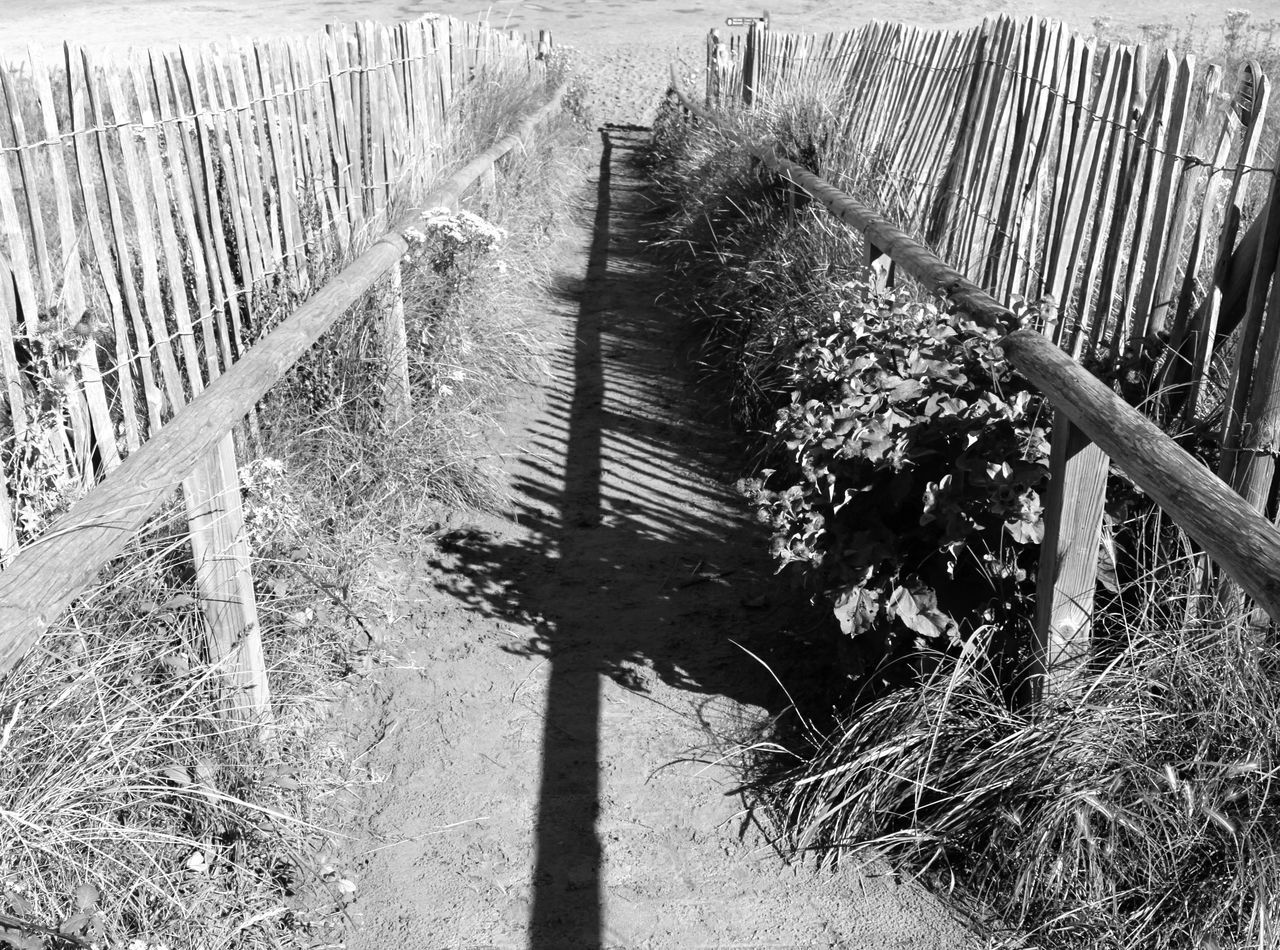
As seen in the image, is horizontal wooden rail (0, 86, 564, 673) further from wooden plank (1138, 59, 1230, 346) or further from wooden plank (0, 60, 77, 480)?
wooden plank (1138, 59, 1230, 346)

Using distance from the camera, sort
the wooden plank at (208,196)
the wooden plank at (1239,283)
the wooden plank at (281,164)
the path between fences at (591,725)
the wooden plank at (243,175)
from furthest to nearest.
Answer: the wooden plank at (281,164) < the wooden plank at (243,175) < the wooden plank at (208,196) < the path between fences at (591,725) < the wooden plank at (1239,283)

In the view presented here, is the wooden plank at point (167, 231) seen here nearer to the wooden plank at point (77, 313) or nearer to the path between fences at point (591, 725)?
the wooden plank at point (77, 313)

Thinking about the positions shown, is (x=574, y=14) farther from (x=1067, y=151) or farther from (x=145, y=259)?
(x=145, y=259)

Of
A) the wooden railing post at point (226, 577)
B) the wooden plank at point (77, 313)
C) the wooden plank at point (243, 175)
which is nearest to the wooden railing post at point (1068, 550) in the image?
the wooden railing post at point (226, 577)

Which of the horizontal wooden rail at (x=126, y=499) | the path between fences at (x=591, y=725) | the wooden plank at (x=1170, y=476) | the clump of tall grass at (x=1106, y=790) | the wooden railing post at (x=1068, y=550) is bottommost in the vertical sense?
the path between fences at (x=591, y=725)

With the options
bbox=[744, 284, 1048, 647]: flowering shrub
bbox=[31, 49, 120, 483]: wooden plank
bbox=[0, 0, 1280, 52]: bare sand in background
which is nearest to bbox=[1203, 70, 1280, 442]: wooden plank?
bbox=[744, 284, 1048, 647]: flowering shrub

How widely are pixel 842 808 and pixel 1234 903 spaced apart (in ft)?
3.03

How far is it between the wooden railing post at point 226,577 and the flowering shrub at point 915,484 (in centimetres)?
143

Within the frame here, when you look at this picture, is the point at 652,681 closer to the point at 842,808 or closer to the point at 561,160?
the point at 842,808

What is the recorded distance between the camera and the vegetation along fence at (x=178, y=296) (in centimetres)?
259

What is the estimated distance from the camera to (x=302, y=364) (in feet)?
15.1

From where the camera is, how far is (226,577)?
114 inches

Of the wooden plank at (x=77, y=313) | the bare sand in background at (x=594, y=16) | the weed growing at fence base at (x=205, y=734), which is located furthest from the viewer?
the bare sand in background at (x=594, y=16)

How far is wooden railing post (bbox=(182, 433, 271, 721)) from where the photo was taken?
2801mm
